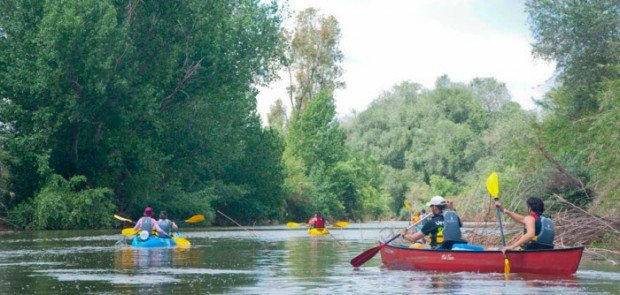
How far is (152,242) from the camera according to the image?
101ft

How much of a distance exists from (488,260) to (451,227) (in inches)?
50.6

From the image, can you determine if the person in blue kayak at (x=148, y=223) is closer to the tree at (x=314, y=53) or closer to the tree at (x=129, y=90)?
the tree at (x=129, y=90)

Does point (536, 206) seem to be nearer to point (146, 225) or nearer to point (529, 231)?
point (529, 231)

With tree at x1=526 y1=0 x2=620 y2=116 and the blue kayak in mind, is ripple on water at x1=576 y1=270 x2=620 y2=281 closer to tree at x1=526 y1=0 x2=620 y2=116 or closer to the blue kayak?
the blue kayak

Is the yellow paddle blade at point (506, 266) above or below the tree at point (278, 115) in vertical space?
below

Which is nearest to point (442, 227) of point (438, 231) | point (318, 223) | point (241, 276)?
point (438, 231)

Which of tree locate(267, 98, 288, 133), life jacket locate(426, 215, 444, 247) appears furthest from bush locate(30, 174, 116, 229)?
tree locate(267, 98, 288, 133)

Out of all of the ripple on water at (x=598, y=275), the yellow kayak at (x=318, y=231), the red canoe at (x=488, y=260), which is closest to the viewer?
the red canoe at (x=488, y=260)

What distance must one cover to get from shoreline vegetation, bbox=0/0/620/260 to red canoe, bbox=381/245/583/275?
16.4ft

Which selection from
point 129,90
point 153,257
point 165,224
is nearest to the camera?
point 153,257

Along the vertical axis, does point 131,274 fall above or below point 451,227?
below

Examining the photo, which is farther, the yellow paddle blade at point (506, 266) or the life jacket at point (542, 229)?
the yellow paddle blade at point (506, 266)

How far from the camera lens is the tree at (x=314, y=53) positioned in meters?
84.2

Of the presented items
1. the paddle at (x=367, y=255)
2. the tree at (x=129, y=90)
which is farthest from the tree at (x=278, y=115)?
the paddle at (x=367, y=255)
